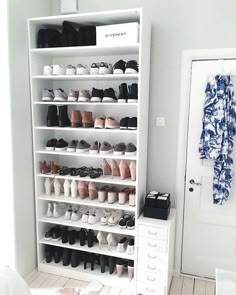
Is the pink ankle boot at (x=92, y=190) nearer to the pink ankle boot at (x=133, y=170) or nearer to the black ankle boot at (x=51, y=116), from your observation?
the pink ankle boot at (x=133, y=170)

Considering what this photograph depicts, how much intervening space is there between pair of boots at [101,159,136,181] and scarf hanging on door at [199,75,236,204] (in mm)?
640

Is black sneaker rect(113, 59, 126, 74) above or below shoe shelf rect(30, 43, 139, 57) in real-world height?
below

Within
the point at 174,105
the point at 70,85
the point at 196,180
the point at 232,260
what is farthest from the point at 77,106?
the point at 232,260

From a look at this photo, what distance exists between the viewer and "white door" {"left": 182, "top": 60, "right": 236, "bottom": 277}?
2.39 metres

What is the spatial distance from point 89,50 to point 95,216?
1527mm

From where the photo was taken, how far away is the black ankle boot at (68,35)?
236cm

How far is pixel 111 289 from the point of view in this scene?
2398mm

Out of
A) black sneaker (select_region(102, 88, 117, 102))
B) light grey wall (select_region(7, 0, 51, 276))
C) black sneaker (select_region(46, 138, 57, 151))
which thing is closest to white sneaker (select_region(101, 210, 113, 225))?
light grey wall (select_region(7, 0, 51, 276))

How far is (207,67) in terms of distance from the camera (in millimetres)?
2332

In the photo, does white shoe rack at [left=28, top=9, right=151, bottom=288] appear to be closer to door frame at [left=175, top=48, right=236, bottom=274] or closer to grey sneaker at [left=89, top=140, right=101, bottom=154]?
grey sneaker at [left=89, top=140, right=101, bottom=154]

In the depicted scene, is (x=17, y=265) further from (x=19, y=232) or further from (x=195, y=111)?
(x=195, y=111)

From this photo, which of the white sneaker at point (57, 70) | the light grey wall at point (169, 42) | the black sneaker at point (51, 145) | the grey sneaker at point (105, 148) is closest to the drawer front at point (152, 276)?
the light grey wall at point (169, 42)

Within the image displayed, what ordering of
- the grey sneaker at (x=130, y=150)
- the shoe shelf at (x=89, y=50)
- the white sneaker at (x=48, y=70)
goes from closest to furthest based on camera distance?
the shoe shelf at (x=89, y=50) < the grey sneaker at (x=130, y=150) < the white sneaker at (x=48, y=70)

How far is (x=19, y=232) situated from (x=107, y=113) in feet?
4.47
